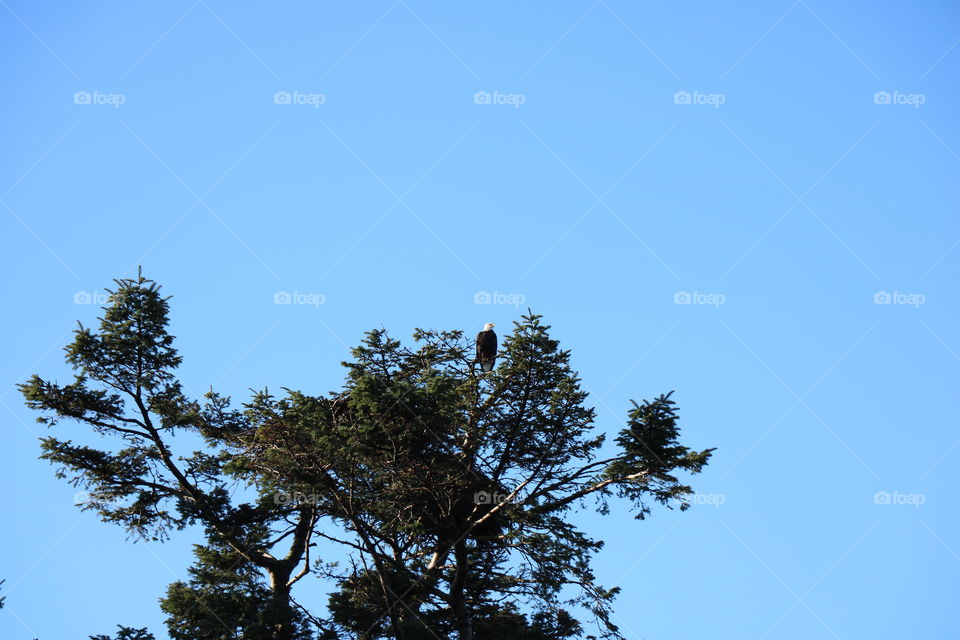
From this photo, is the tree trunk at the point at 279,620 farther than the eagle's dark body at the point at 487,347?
No

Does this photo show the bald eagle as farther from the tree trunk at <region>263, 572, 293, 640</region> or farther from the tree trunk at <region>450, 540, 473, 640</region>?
the tree trunk at <region>263, 572, 293, 640</region>

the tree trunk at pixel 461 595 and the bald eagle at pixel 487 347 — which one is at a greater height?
the bald eagle at pixel 487 347

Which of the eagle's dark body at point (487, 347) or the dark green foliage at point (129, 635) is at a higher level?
the eagle's dark body at point (487, 347)

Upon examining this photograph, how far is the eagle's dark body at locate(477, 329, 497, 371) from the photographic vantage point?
69.4 feet

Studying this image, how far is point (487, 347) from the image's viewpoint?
71.9ft

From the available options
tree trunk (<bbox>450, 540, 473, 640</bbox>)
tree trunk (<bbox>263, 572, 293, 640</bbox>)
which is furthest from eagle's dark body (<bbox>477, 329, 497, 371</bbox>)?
tree trunk (<bbox>263, 572, 293, 640</bbox>)

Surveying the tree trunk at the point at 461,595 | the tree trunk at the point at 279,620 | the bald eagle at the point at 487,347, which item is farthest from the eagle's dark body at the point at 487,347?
the tree trunk at the point at 279,620

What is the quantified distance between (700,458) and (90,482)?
467 inches

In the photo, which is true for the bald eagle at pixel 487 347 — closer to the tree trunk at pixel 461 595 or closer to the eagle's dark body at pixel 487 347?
the eagle's dark body at pixel 487 347

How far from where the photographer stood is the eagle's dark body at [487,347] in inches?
832

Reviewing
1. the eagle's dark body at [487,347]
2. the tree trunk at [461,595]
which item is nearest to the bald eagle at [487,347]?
the eagle's dark body at [487,347]

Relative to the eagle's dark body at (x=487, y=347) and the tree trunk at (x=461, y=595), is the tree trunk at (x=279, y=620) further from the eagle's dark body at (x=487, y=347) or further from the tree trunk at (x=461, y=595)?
the eagle's dark body at (x=487, y=347)

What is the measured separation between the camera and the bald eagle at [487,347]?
21.1 metres

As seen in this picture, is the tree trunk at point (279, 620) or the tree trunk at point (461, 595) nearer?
the tree trunk at point (279, 620)
